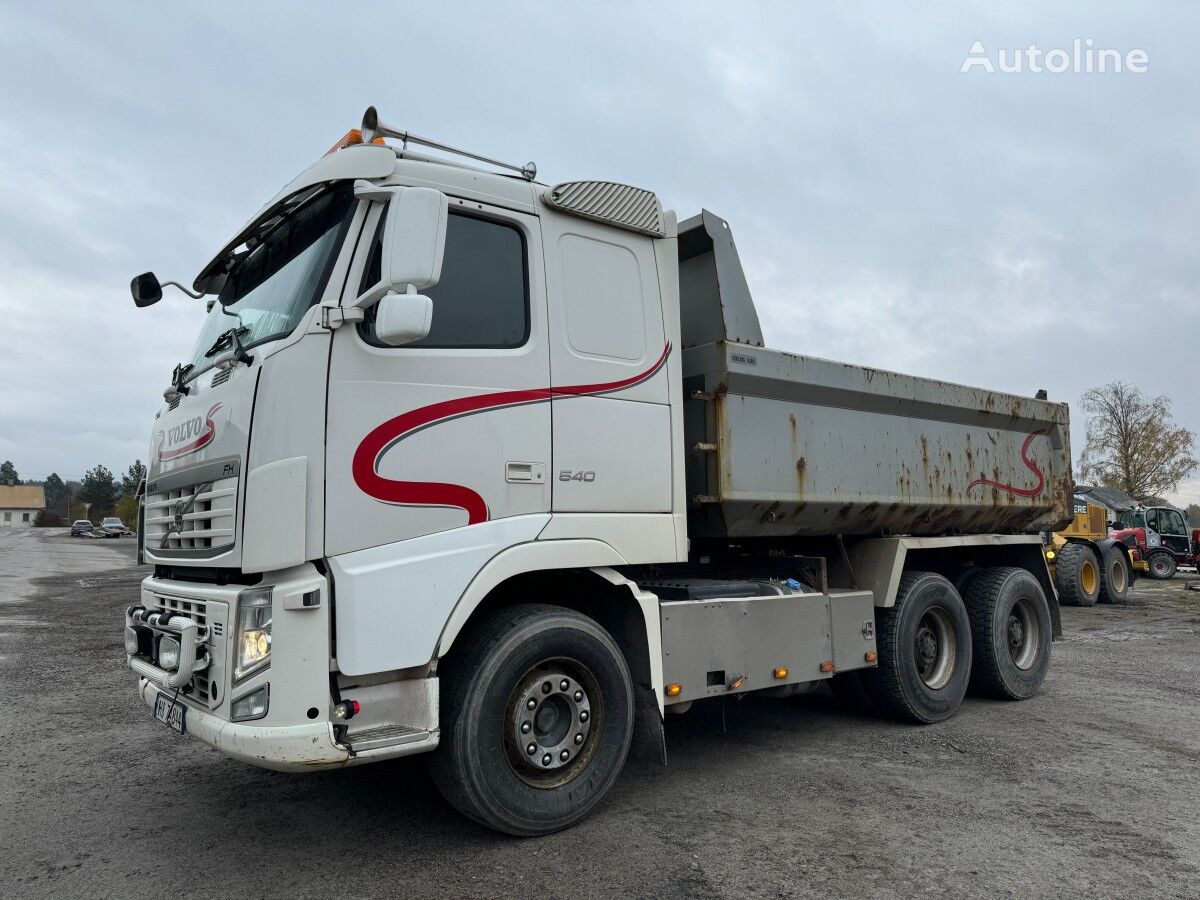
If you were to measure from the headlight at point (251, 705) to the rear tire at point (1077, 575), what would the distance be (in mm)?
17705

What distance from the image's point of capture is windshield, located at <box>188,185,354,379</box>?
154 inches

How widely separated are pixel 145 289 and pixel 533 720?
11.1ft

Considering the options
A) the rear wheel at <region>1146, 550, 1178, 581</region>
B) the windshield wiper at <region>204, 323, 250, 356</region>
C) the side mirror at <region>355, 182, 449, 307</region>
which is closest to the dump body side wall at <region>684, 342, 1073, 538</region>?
the side mirror at <region>355, 182, 449, 307</region>

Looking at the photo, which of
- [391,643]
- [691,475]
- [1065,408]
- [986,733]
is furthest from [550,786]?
[1065,408]

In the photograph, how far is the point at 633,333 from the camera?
4.75 meters

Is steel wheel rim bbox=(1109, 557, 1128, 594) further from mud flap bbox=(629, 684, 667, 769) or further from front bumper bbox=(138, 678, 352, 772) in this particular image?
front bumper bbox=(138, 678, 352, 772)

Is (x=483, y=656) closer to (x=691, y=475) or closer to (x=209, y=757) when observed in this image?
(x=691, y=475)

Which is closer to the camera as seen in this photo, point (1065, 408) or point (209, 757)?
point (209, 757)

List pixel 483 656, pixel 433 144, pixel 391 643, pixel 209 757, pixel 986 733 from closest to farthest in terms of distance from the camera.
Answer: pixel 391 643 < pixel 483 656 < pixel 433 144 < pixel 209 757 < pixel 986 733

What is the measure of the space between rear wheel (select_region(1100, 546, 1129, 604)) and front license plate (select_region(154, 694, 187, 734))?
19.2 metres

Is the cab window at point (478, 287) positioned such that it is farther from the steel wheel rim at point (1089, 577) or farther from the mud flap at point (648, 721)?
the steel wheel rim at point (1089, 577)

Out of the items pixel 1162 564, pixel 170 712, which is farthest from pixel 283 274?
pixel 1162 564

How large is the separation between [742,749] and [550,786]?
2.05 meters

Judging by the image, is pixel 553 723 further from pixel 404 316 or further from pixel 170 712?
pixel 404 316
